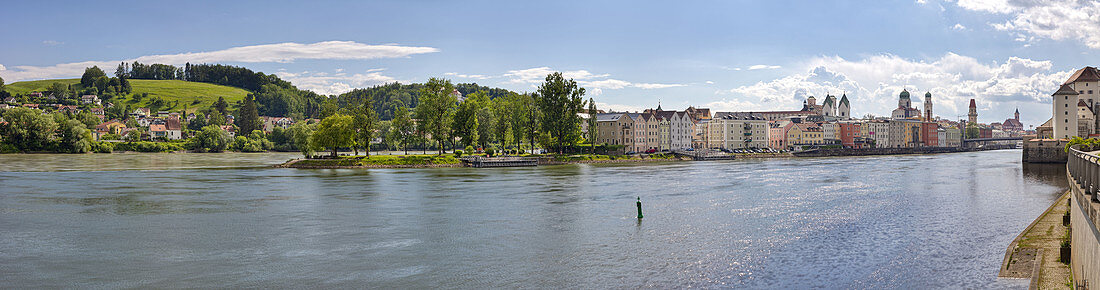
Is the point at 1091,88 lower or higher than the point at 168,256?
higher

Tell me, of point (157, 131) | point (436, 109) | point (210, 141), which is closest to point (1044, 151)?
point (436, 109)

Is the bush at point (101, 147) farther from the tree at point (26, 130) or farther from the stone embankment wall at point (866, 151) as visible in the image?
the stone embankment wall at point (866, 151)

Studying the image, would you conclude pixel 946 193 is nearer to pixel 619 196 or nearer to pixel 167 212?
pixel 619 196

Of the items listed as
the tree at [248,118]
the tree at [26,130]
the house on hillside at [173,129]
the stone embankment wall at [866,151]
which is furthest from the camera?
the house on hillside at [173,129]

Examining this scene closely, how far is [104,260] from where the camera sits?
21.6 metres

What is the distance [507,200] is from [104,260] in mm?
21363

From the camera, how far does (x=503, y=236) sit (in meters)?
26.8

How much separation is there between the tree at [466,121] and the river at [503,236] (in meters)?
35.5

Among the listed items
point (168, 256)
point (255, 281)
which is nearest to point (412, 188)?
point (168, 256)

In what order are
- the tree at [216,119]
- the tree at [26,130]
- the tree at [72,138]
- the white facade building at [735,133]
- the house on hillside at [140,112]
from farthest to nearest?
1. the house on hillside at [140,112]
2. the tree at [216,119]
3. the white facade building at [735,133]
4. the tree at [72,138]
5. the tree at [26,130]

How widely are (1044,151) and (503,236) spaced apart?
276ft

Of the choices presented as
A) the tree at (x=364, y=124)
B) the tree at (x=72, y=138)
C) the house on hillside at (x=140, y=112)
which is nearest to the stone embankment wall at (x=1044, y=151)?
the tree at (x=364, y=124)

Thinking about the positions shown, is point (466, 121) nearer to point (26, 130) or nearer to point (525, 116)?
point (525, 116)

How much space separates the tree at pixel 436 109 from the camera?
276ft
